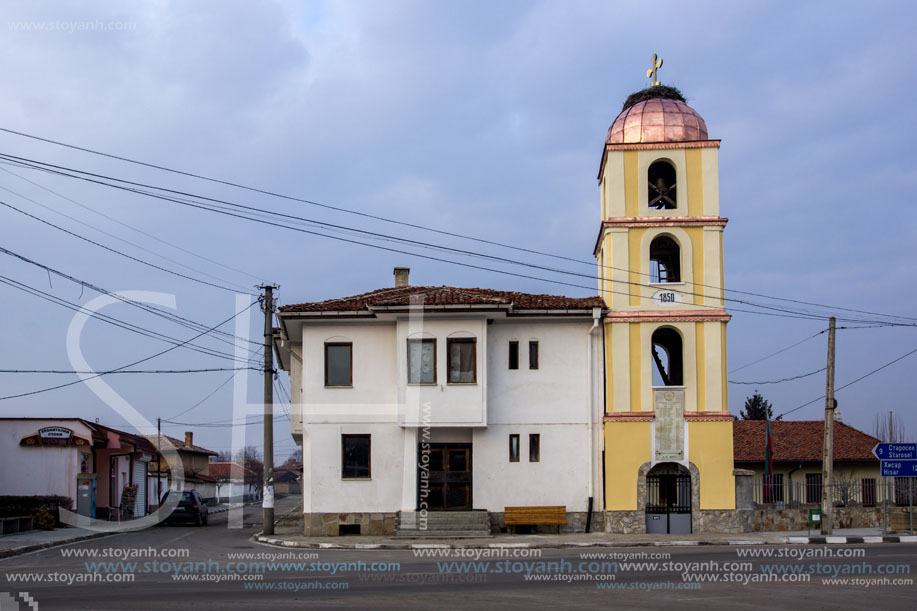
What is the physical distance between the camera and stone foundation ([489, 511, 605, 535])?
29203 mm

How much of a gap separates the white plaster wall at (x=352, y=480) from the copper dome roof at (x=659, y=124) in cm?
1198

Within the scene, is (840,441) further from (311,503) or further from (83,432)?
(83,432)

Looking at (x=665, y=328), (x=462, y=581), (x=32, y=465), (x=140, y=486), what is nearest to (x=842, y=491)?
(x=665, y=328)

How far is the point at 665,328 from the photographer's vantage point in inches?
1201

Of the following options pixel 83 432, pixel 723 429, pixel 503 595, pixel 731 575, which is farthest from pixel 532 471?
pixel 83 432

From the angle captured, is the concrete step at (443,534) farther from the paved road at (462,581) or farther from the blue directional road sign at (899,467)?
the blue directional road sign at (899,467)

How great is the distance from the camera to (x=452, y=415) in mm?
28984

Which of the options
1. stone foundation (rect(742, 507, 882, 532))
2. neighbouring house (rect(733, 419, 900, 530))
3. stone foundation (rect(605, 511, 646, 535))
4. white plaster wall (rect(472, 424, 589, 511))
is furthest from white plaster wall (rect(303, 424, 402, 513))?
neighbouring house (rect(733, 419, 900, 530))

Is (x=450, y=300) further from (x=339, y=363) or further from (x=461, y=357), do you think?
(x=339, y=363)

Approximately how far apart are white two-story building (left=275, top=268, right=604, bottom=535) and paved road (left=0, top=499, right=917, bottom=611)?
234 inches

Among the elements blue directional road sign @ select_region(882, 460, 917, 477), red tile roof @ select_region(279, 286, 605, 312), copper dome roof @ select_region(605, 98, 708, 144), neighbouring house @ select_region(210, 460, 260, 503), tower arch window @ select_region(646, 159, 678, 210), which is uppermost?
copper dome roof @ select_region(605, 98, 708, 144)

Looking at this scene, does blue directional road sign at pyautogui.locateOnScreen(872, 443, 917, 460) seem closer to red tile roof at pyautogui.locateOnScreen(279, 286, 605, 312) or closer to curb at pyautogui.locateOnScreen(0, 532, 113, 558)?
red tile roof at pyautogui.locateOnScreen(279, 286, 605, 312)

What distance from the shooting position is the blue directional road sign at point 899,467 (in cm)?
2903

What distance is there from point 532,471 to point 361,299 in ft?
25.5
